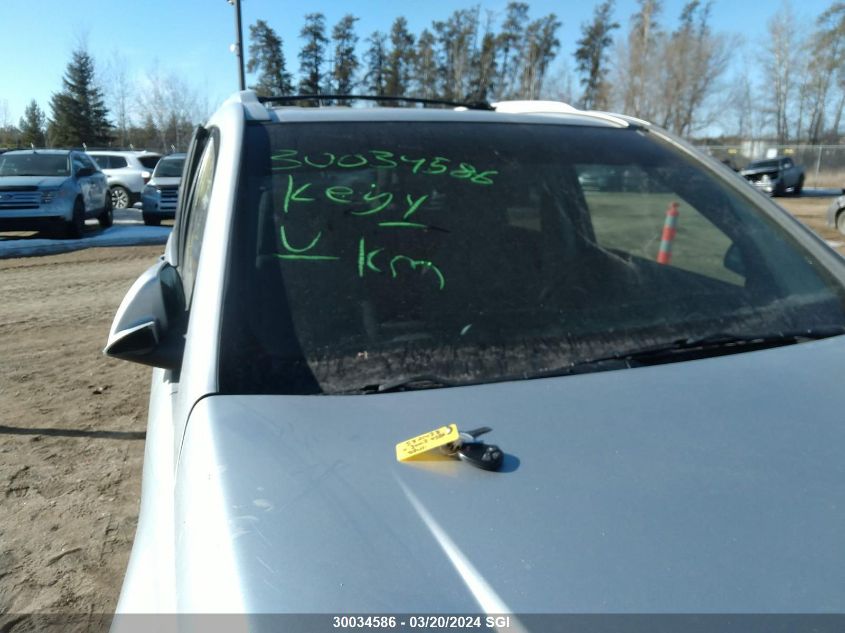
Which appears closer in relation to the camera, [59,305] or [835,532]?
[835,532]

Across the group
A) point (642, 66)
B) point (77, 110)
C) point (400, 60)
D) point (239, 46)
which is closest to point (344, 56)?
point (239, 46)

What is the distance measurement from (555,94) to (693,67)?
30.5 ft

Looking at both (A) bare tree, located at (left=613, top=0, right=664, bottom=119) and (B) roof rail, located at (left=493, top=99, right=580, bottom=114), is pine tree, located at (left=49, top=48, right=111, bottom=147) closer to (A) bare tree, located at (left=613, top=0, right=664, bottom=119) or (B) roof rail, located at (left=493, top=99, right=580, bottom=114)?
(A) bare tree, located at (left=613, top=0, right=664, bottom=119)

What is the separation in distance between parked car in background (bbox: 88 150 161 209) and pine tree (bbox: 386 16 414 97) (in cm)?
1357

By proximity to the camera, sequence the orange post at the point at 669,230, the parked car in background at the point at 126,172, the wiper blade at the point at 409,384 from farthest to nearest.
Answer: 1. the parked car in background at the point at 126,172
2. the orange post at the point at 669,230
3. the wiper blade at the point at 409,384

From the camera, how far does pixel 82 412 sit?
4.63 m

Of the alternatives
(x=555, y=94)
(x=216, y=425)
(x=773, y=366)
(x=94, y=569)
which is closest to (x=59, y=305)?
(x=94, y=569)

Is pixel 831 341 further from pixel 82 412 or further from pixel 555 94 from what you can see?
pixel 555 94

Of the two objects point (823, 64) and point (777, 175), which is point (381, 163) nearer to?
point (777, 175)

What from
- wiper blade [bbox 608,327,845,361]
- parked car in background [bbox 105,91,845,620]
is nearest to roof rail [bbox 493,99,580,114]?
parked car in background [bbox 105,91,845,620]

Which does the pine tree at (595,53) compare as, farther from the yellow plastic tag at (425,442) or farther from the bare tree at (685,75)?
the yellow plastic tag at (425,442)

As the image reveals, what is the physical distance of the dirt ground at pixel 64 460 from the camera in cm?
277

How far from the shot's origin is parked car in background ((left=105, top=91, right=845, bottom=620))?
1078 millimetres

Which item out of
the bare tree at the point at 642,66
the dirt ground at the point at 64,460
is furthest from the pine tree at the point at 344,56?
the bare tree at the point at 642,66
